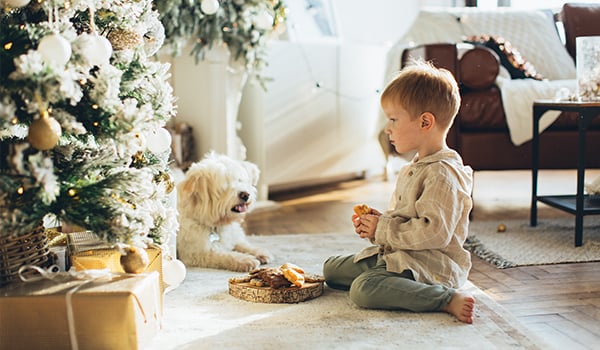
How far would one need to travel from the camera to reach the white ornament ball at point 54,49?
151cm

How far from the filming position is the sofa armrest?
327cm

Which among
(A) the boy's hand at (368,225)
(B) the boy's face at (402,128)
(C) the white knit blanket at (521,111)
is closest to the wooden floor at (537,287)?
(A) the boy's hand at (368,225)

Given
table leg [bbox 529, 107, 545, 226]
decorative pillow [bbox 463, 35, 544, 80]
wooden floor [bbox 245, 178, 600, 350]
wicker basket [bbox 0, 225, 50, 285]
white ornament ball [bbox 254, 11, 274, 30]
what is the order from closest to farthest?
1. wicker basket [bbox 0, 225, 50, 285]
2. wooden floor [bbox 245, 178, 600, 350]
3. table leg [bbox 529, 107, 545, 226]
4. white ornament ball [bbox 254, 11, 274, 30]
5. decorative pillow [bbox 463, 35, 544, 80]

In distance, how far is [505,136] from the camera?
3.36 metres

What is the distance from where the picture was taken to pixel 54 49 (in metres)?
1.51

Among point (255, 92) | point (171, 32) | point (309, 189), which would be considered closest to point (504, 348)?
point (171, 32)

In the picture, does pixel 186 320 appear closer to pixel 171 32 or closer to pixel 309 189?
pixel 171 32

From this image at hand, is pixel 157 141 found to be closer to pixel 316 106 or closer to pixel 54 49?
pixel 54 49

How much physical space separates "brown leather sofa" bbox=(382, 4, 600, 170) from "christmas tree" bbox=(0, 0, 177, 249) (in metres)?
1.73

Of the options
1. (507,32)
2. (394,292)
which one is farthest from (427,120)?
(507,32)

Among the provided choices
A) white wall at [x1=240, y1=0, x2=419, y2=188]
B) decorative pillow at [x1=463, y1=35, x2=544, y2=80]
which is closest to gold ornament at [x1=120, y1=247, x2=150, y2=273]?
white wall at [x1=240, y1=0, x2=419, y2=188]

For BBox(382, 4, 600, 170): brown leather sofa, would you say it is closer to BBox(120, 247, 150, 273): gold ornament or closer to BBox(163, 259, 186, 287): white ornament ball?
BBox(163, 259, 186, 287): white ornament ball

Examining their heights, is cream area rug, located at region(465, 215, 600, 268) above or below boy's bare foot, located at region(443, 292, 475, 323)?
below

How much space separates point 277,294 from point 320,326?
25 cm
